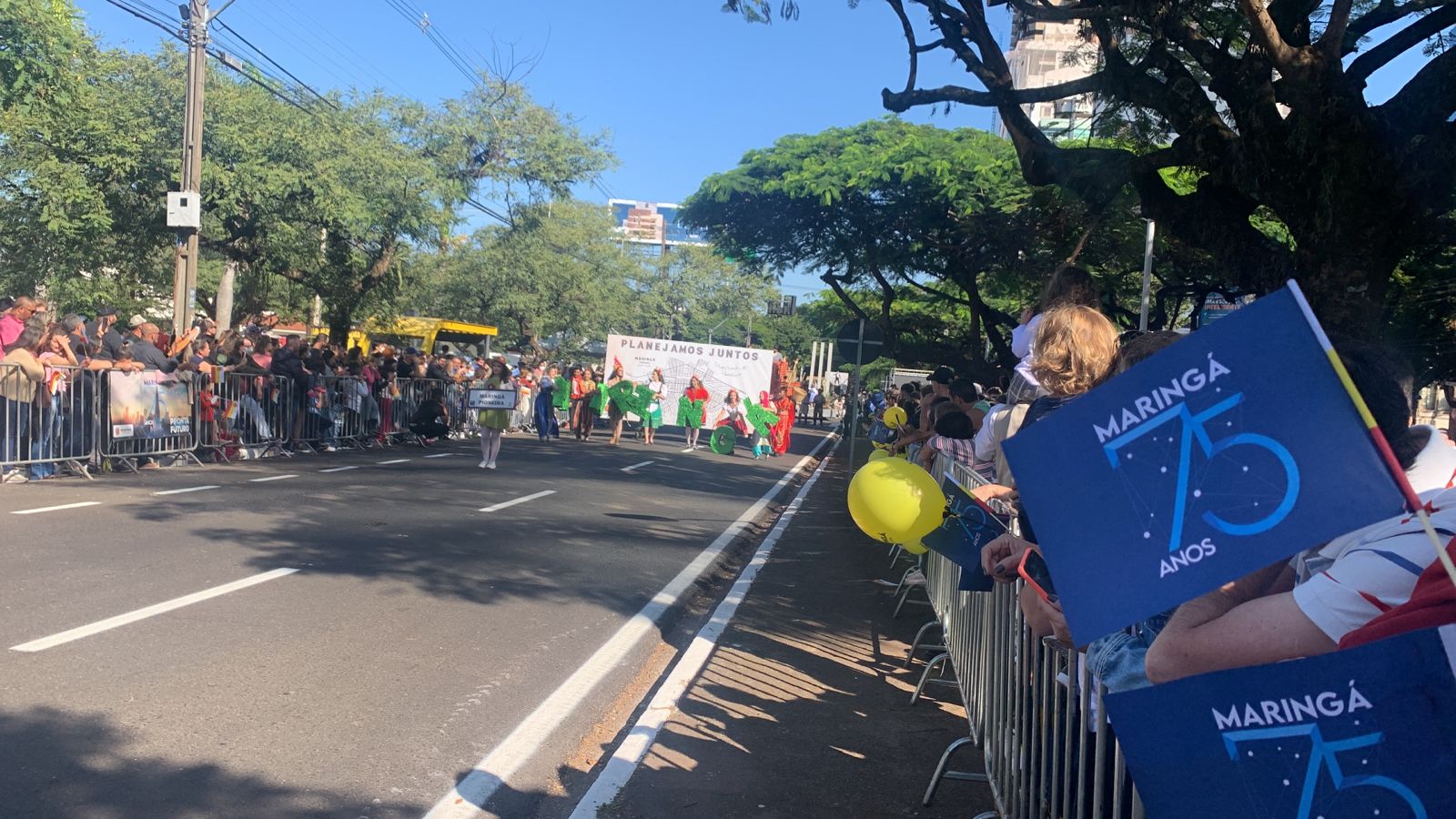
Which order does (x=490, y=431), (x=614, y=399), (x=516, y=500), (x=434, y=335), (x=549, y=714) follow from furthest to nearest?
(x=434, y=335) → (x=614, y=399) → (x=490, y=431) → (x=516, y=500) → (x=549, y=714)

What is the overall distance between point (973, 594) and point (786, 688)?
54.7 inches

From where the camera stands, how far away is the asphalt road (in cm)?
429

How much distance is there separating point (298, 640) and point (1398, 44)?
835 cm

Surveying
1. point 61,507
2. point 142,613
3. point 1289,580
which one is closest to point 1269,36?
point 1289,580

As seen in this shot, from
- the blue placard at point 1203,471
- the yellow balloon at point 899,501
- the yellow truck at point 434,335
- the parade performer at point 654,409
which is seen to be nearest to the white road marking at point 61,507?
the yellow balloon at point 899,501

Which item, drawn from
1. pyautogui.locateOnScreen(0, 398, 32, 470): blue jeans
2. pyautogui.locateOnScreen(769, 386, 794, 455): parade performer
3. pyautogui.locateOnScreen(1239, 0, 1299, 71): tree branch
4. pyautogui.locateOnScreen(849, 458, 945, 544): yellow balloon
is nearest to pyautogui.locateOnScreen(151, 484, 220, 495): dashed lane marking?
pyautogui.locateOnScreen(0, 398, 32, 470): blue jeans

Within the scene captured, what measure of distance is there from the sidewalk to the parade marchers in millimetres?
8730

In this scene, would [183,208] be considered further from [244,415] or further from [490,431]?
[490,431]

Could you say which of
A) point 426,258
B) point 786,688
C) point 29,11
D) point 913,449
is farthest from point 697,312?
point 786,688

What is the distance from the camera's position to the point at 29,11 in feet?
56.9

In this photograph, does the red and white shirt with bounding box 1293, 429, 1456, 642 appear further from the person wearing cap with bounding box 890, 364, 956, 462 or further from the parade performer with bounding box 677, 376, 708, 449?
the parade performer with bounding box 677, 376, 708, 449

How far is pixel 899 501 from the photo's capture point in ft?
12.3

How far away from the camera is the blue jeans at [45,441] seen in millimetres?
12469

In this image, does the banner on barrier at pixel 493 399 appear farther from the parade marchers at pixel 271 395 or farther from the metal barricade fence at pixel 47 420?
the metal barricade fence at pixel 47 420
